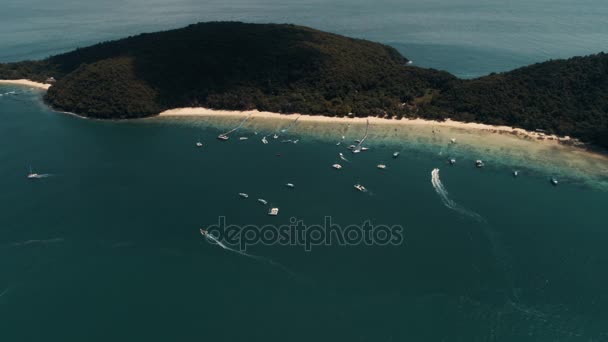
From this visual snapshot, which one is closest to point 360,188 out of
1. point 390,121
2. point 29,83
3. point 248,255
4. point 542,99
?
point 248,255

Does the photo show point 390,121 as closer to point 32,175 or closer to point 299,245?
point 299,245

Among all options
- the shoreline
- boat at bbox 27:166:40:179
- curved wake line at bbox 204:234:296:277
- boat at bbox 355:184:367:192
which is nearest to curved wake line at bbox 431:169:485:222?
boat at bbox 355:184:367:192

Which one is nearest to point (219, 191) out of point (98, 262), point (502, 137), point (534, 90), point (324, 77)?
point (98, 262)

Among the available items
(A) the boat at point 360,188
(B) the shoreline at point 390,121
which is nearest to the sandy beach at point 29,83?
(B) the shoreline at point 390,121

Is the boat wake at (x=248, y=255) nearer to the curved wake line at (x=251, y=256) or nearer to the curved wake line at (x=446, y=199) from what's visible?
the curved wake line at (x=251, y=256)

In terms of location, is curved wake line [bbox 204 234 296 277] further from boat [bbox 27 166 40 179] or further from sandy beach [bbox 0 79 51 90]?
sandy beach [bbox 0 79 51 90]

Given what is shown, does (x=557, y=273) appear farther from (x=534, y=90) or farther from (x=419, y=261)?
(x=534, y=90)
